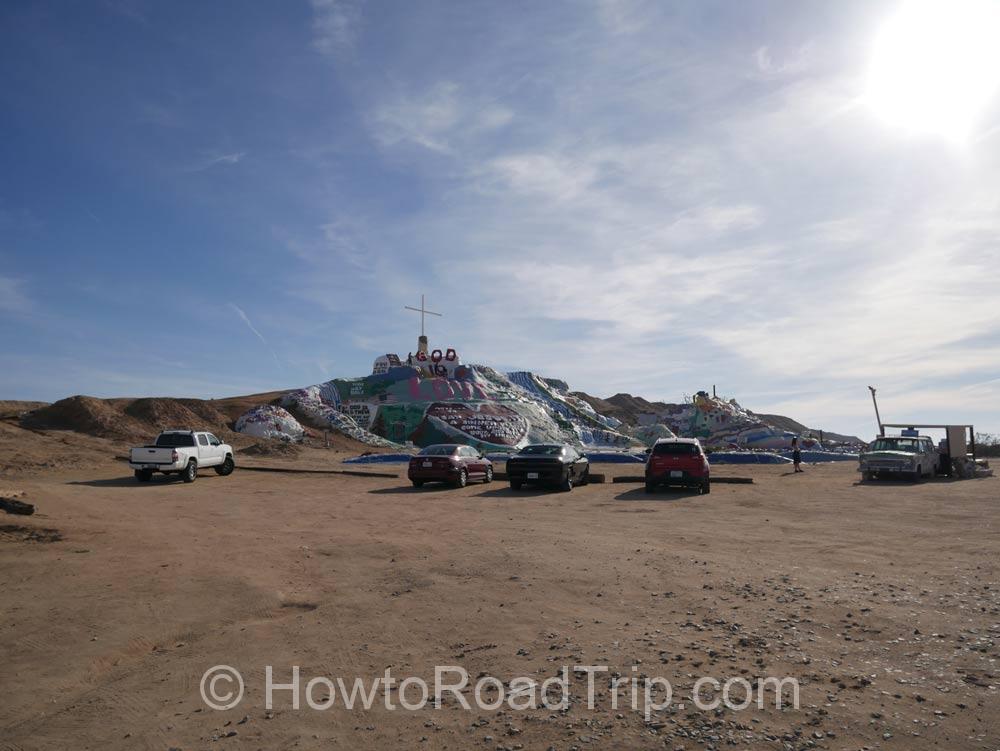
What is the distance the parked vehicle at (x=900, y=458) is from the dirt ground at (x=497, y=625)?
13.6 m

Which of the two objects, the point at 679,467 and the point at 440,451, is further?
the point at 440,451

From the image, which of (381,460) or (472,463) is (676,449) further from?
(381,460)

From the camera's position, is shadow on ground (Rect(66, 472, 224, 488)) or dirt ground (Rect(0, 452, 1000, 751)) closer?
dirt ground (Rect(0, 452, 1000, 751))

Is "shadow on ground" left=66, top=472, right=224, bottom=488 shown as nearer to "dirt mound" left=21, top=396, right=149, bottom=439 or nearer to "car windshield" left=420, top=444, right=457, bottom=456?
"car windshield" left=420, top=444, right=457, bottom=456

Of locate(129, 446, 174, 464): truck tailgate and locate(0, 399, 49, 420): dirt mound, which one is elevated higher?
locate(0, 399, 49, 420): dirt mound

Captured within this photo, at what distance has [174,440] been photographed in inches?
986

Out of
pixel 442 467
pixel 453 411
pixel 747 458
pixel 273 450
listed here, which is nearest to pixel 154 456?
pixel 442 467

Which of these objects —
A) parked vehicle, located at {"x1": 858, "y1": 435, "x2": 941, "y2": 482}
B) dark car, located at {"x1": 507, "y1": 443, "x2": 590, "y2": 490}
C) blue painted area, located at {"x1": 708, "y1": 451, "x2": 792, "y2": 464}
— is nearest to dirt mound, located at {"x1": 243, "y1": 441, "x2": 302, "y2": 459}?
dark car, located at {"x1": 507, "y1": 443, "x2": 590, "y2": 490}

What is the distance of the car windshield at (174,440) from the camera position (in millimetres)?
24750

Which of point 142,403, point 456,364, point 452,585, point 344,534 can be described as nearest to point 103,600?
point 452,585

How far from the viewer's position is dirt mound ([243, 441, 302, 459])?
38.5 meters

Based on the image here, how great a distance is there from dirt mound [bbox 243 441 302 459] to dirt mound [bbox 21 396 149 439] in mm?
5958

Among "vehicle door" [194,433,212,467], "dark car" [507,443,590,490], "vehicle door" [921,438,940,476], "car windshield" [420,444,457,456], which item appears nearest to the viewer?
"dark car" [507,443,590,490]

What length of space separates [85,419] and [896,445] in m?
39.7
